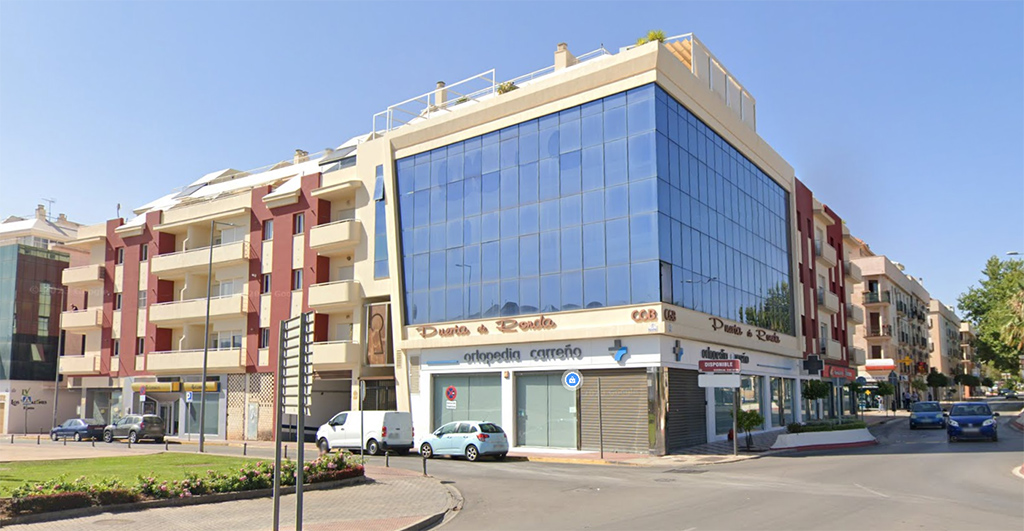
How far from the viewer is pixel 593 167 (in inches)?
1337

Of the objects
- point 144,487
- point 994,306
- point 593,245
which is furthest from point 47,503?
point 994,306

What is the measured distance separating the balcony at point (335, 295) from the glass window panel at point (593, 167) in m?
15.3

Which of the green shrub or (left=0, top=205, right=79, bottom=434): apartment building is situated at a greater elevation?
(left=0, top=205, right=79, bottom=434): apartment building

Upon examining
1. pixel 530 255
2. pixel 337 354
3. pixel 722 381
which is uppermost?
pixel 530 255

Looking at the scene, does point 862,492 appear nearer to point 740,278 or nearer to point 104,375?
point 740,278

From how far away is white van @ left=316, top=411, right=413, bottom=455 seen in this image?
107ft

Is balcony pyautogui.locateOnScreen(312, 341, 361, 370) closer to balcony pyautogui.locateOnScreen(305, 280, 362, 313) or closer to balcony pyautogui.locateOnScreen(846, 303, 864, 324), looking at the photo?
balcony pyautogui.locateOnScreen(305, 280, 362, 313)

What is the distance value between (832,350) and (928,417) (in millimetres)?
12034

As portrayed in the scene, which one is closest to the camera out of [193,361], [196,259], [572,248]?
[572,248]

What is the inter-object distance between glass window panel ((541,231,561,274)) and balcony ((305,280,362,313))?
1267 cm

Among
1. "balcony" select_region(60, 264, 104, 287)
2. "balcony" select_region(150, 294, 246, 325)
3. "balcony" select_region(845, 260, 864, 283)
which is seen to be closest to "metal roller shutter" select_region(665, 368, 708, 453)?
"balcony" select_region(150, 294, 246, 325)

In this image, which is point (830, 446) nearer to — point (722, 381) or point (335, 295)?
point (722, 381)

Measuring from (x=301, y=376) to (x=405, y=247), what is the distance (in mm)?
29741

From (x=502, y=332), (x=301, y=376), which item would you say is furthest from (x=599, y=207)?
(x=301, y=376)
